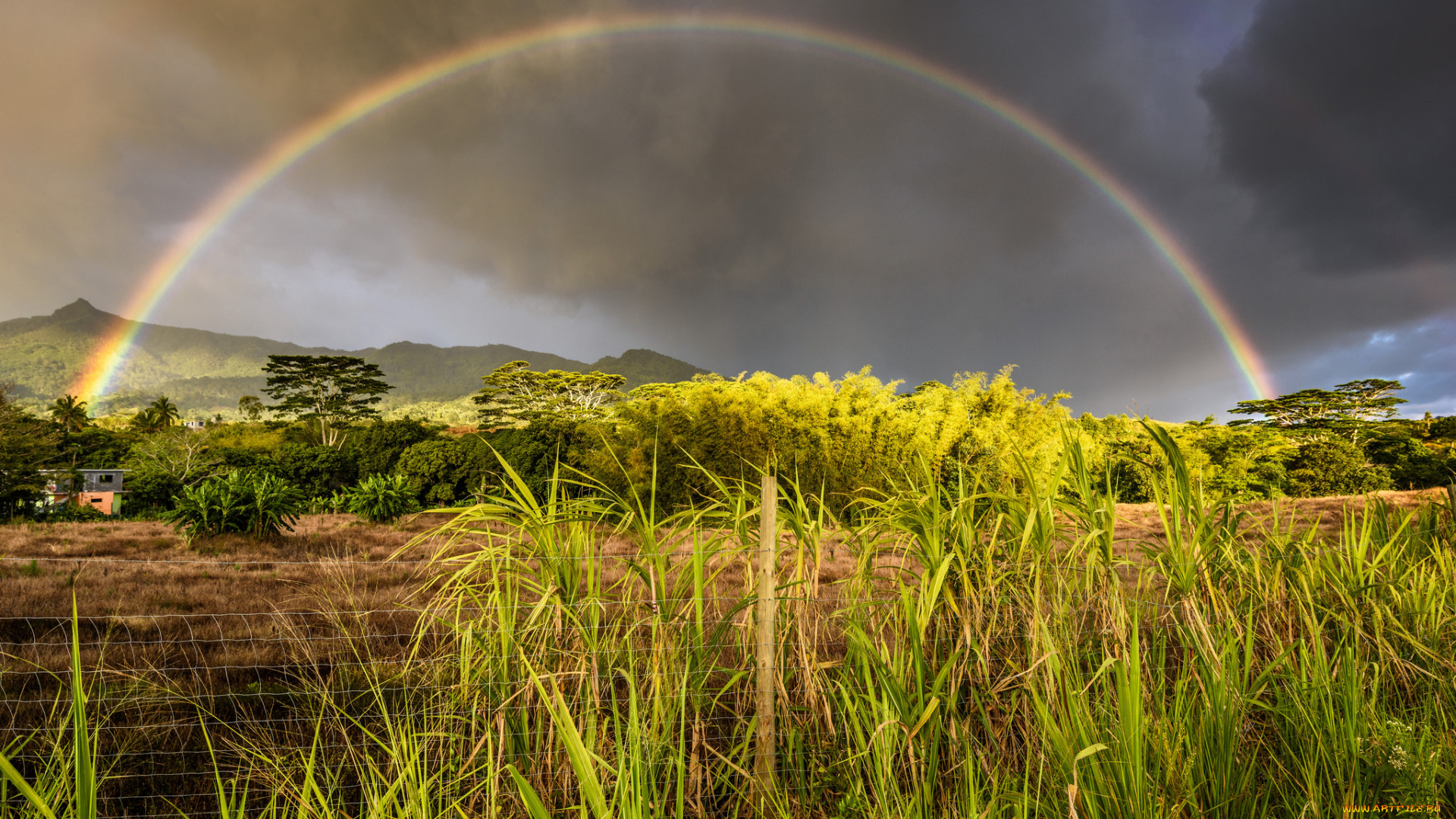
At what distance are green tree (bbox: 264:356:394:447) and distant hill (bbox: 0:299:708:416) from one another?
5360 centimetres

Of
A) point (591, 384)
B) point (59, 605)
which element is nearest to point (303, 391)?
point (591, 384)

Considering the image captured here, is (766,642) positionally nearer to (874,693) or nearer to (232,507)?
(874,693)

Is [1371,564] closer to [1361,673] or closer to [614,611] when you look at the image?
[1361,673]

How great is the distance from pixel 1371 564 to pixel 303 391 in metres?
38.8

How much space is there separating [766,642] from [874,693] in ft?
1.13

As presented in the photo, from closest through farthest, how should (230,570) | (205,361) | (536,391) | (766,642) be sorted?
(766,642) < (230,570) < (536,391) < (205,361)

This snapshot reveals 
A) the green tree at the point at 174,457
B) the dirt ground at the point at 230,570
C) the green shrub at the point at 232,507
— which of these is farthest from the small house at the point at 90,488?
the green shrub at the point at 232,507

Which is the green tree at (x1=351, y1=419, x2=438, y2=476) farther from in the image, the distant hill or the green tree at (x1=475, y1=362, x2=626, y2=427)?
the distant hill

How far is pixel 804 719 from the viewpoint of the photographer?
1740 mm

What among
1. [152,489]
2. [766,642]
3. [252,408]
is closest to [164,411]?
[252,408]

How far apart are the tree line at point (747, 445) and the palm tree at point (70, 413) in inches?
4.4

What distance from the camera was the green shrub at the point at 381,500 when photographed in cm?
902

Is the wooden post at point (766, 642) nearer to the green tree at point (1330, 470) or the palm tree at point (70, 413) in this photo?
the green tree at point (1330, 470)

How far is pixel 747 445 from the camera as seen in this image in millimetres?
10359
